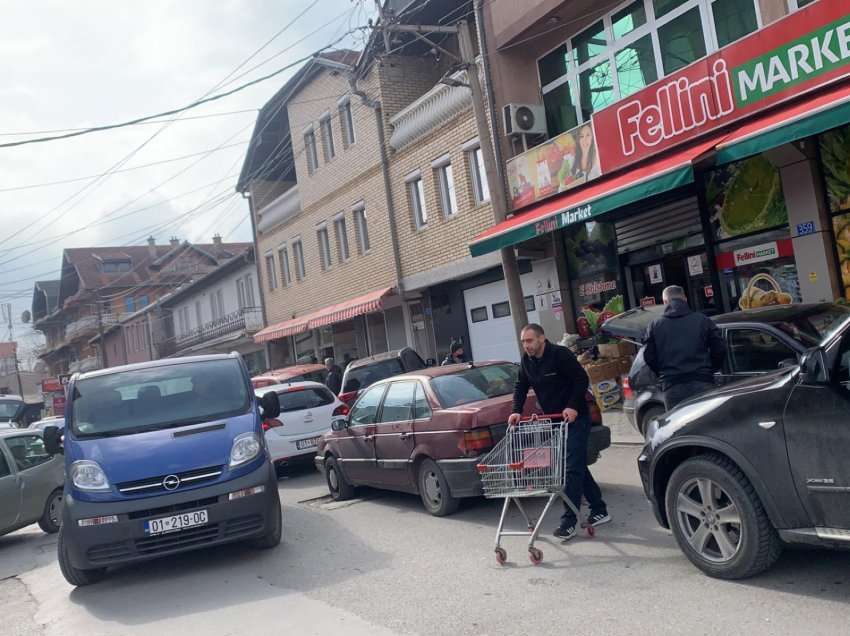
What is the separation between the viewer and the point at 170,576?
23.7 ft

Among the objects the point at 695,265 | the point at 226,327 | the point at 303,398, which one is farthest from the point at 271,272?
the point at 695,265

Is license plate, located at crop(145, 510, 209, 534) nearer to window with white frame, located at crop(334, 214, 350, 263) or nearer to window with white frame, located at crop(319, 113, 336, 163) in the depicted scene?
window with white frame, located at crop(334, 214, 350, 263)

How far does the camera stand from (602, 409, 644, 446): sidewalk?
11.4 metres

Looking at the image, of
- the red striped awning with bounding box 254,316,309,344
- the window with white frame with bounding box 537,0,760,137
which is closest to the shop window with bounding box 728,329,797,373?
the window with white frame with bounding box 537,0,760,137

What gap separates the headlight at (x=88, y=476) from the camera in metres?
6.93

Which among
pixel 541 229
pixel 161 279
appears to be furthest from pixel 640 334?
pixel 161 279

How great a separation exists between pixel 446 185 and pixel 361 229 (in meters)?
4.56

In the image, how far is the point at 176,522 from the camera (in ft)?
22.5

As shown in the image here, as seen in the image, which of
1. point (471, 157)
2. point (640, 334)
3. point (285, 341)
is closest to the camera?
point (640, 334)

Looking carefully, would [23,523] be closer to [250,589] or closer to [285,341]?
[250,589]

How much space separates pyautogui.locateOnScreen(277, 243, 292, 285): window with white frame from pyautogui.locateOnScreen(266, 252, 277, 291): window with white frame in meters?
0.69

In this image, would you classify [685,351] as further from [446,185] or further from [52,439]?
[446,185]

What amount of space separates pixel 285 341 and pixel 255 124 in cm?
794

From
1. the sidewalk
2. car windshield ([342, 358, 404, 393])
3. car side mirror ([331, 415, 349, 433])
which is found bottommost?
the sidewalk
